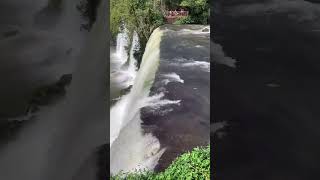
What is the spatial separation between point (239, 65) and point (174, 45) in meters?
4.79

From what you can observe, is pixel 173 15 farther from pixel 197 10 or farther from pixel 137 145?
pixel 137 145

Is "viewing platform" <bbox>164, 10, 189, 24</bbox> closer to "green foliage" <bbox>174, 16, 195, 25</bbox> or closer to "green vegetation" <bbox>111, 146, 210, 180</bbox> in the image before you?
"green foliage" <bbox>174, 16, 195, 25</bbox>

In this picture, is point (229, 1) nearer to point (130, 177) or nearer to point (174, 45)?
point (130, 177)

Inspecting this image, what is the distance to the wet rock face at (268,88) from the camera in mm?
1990

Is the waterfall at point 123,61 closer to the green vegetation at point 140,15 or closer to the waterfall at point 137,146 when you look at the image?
the green vegetation at point 140,15

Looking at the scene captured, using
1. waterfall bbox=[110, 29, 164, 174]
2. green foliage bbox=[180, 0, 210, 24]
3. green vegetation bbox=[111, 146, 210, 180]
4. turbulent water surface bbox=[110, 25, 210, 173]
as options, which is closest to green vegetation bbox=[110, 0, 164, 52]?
green foliage bbox=[180, 0, 210, 24]

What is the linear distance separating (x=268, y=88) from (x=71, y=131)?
933mm

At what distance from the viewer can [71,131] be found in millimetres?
2076

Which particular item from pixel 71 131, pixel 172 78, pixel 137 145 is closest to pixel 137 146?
pixel 137 145

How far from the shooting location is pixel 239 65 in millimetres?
2039

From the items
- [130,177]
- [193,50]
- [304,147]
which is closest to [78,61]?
[304,147]

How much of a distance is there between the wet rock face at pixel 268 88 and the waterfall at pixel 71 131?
0.56 m

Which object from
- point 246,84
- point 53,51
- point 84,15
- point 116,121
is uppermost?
point 84,15

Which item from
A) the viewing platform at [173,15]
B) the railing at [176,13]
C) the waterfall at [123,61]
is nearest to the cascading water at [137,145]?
the waterfall at [123,61]
